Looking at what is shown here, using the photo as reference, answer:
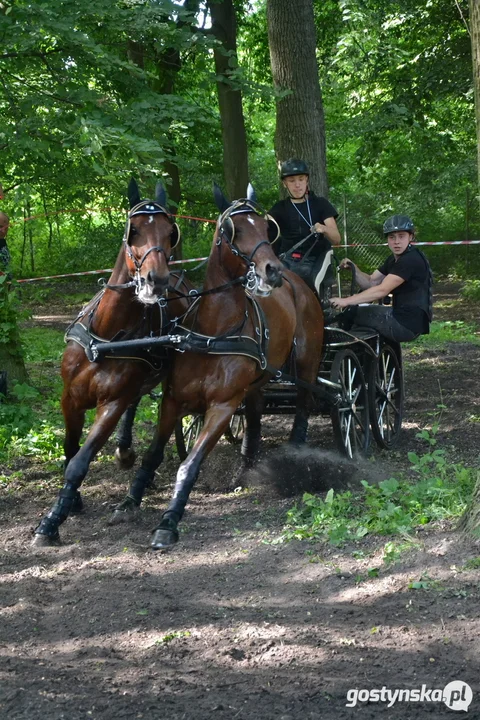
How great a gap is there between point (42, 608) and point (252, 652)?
1273 mm

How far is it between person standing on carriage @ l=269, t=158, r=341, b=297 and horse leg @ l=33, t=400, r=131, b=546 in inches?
100

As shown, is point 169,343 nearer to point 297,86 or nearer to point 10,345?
point 10,345

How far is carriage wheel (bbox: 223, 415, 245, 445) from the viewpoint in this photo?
8.34 meters

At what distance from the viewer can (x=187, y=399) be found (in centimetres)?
614

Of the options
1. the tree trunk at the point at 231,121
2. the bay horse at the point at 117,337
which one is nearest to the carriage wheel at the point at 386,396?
the bay horse at the point at 117,337

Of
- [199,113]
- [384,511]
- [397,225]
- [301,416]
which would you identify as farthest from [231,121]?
[384,511]

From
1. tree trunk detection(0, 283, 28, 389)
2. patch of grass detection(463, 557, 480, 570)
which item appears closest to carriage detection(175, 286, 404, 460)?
tree trunk detection(0, 283, 28, 389)

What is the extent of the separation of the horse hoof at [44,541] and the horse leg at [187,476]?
647 mm

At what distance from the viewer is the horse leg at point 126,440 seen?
24.2ft

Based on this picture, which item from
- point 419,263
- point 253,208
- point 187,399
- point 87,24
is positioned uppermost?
point 87,24

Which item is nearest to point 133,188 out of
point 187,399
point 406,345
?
point 187,399

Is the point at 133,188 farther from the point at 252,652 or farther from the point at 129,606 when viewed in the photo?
the point at 252,652

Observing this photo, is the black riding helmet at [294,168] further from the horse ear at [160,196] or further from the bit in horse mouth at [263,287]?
the bit in horse mouth at [263,287]

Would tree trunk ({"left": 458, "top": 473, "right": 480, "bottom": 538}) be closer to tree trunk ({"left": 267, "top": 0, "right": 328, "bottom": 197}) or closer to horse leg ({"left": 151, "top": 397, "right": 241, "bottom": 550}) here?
horse leg ({"left": 151, "top": 397, "right": 241, "bottom": 550})
